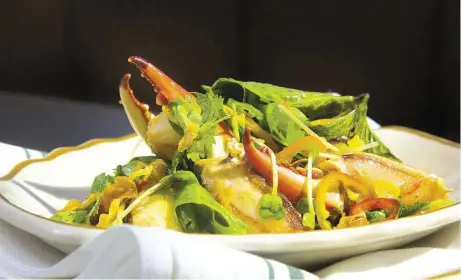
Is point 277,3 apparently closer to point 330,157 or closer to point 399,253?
point 330,157

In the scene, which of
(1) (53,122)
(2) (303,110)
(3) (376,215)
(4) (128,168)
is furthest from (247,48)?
(3) (376,215)

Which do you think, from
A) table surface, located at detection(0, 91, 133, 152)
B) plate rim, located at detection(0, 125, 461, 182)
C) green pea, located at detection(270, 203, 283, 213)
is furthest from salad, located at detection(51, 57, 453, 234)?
table surface, located at detection(0, 91, 133, 152)

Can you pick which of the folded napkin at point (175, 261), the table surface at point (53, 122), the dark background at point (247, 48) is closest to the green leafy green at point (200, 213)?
the folded napkin at point (175, 261)

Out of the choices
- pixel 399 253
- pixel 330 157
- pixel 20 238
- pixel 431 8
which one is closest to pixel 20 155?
pixel 20 238

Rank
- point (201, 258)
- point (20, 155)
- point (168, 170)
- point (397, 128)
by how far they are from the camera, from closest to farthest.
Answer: point (201, 258)
point (168, 170)
point (20, 155)
point (397, 128)

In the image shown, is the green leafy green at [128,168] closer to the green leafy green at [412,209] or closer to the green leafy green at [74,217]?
the green leafy green at [74,217]
